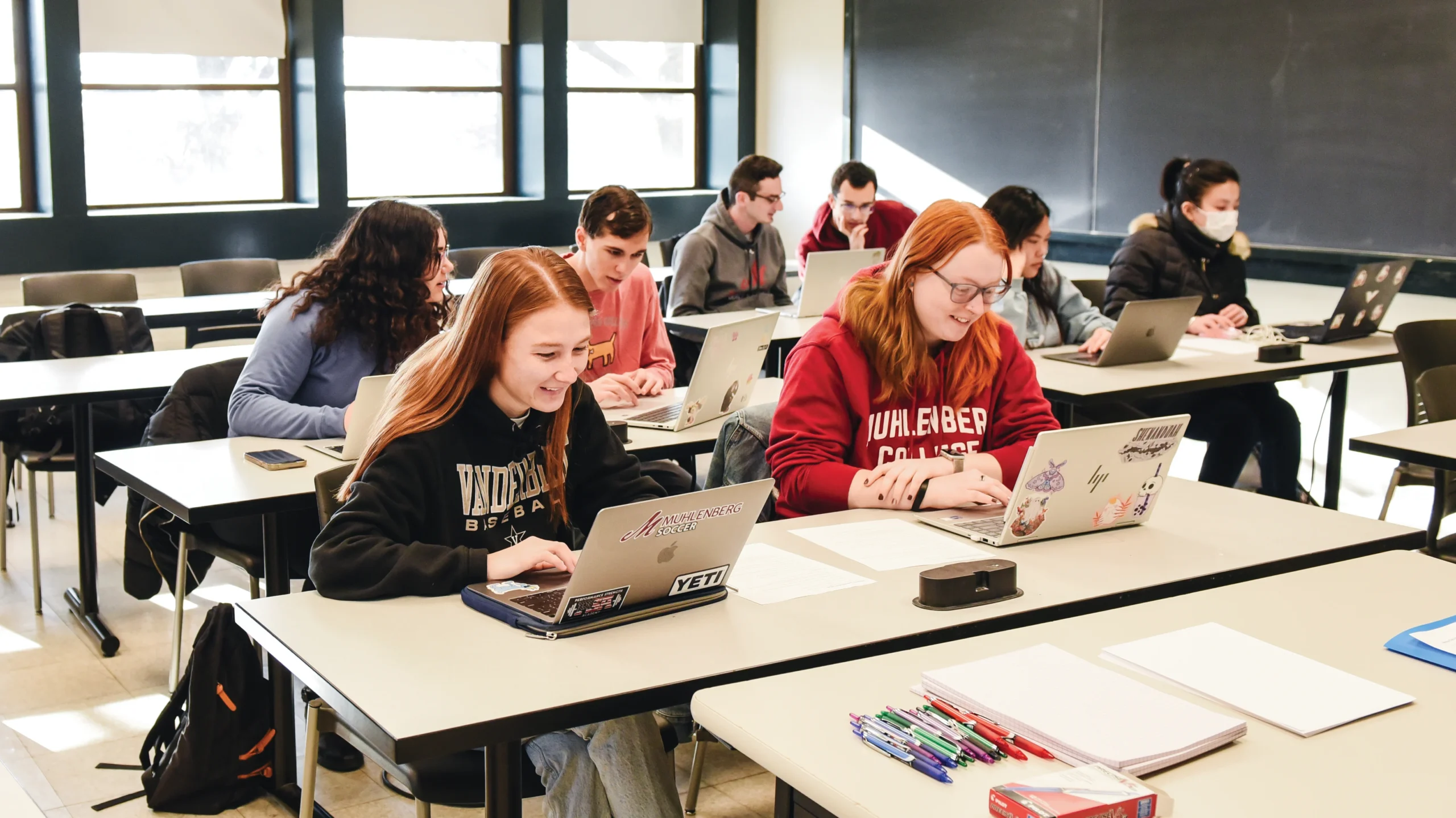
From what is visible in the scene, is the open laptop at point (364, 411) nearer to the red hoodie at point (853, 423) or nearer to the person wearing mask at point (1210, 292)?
the red hoodie at point (853, 423)

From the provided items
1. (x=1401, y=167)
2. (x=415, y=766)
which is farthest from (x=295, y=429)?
(x=1401, y=167)

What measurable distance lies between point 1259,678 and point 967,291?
39.4 inches

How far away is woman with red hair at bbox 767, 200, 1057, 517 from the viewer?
238cm

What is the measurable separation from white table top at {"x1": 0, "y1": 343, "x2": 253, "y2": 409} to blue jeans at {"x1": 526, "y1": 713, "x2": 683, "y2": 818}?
1.93 metres

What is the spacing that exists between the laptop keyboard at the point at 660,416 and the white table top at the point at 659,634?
928mm

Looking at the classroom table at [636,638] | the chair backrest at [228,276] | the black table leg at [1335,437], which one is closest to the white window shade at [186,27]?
the chair backrest at [228,276]

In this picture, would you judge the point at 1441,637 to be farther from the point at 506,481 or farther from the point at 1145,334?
the point at 1145,334

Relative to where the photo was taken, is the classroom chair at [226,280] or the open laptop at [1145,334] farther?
the classroom chair at [226,280]

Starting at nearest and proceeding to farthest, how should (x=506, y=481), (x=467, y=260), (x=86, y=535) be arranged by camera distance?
1. (x=506, y=481)
2. (x=86, y=535)
3. (x=467, y=260)

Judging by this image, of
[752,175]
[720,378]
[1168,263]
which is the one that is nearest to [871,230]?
[752,175]

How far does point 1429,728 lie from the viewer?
145cm

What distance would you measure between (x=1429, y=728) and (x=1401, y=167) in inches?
170

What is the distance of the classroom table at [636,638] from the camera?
4.84ft

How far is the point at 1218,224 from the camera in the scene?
4.49 meters
